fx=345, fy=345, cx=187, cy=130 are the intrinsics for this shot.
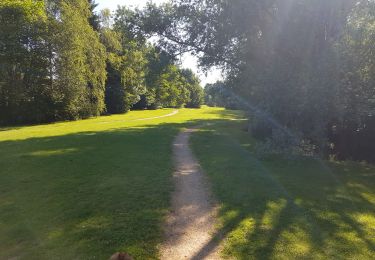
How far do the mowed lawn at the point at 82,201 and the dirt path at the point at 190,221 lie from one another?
28cm

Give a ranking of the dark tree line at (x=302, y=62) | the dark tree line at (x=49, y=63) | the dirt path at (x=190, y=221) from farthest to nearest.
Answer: the dark tree line at (x=49, y=63), the dark tree line at (x=302, y=62), the dirt path at (x=190, y=221)

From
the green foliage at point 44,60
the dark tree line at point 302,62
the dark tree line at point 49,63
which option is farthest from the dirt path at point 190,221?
the green foliage at point 44,60

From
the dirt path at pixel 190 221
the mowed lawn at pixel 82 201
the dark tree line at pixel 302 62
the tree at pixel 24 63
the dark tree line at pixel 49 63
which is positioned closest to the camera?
the dirt path at pixel 190 221

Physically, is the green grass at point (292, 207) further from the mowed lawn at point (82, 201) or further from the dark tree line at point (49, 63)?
the dark tree line at point (49, 63)

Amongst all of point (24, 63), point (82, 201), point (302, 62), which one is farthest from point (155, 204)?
point (24, 63)

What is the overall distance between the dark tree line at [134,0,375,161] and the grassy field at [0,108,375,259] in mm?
1586

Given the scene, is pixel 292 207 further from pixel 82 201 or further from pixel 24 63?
pixel 24 63

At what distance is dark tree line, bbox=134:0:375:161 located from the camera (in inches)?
499

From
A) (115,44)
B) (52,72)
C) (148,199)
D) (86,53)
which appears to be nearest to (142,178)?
(148,199)

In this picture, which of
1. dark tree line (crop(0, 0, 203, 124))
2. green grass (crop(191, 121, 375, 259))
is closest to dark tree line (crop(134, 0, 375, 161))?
green grass (crop(191, 121, 375, 259))

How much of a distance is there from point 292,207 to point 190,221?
9.43 feet

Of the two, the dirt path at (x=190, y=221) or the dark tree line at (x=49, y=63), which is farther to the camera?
the dark tree line at (x=49, y=63)

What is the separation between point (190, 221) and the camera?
7730 mm

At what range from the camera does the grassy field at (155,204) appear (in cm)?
664
